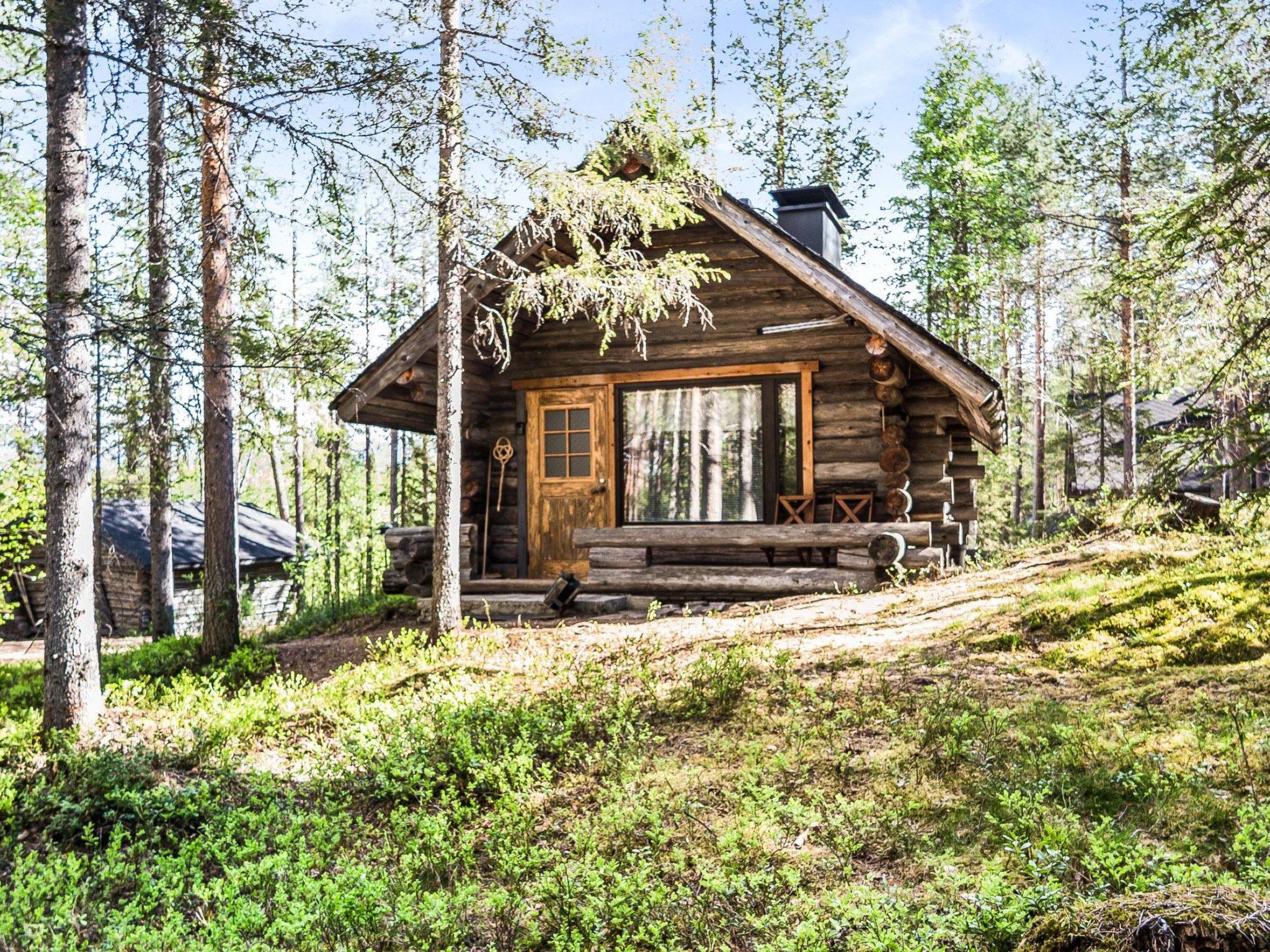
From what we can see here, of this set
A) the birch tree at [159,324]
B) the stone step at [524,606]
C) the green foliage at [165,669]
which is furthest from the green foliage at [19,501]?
the stone step at [524,606]

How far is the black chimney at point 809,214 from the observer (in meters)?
13.1

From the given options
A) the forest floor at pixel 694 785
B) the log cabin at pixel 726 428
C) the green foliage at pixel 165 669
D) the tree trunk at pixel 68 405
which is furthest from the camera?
the log cabin at pixel 726 428

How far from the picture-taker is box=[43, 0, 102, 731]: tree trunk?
682cm

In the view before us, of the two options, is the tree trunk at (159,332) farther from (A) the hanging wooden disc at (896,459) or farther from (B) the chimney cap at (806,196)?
(B) the chimney cap at (806,196)

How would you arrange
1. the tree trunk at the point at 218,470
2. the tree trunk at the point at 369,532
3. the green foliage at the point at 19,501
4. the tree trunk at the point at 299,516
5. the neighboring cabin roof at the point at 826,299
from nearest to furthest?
1. the neighboring cabin roof at the point at 826,299
2. the tree trunk at the point at 218,470
3. the green foliage at the point at 19,501
4. the tree trunk at the point at 369,532
5. the tree trunk at the point at 299,516

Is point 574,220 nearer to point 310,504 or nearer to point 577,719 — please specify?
point 577,719

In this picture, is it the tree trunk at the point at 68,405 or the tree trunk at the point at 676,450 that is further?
the tree trunk at the point at 676,450

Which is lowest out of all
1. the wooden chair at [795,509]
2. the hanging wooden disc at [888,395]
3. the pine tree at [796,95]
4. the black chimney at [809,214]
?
the wooden chair at [795,509]

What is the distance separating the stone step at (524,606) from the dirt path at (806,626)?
0.49m

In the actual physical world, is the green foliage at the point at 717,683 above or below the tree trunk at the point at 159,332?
below

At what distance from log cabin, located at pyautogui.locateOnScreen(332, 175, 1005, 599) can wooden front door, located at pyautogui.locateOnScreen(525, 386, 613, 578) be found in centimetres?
2

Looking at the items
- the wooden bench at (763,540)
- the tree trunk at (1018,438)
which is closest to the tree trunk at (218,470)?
the wooden bench at (763,540)

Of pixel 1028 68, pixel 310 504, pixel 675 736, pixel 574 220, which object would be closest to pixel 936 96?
pixel 1028 68

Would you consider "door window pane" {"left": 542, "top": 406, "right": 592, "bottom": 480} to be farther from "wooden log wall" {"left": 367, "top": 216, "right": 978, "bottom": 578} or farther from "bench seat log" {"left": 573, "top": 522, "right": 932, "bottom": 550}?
"bench seat log" {"left": 573, "top": 522, "right": 932, "bottom": 550}
